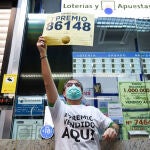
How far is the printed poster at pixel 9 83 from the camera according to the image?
140 inches

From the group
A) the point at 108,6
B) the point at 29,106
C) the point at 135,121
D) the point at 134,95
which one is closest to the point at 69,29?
the point at 29,106

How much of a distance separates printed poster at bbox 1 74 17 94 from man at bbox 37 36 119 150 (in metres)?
1.12

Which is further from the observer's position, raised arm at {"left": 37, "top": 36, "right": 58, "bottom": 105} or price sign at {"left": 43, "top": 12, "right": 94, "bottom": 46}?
price sign at {"left": 43, "top": 12, "right": 94, "bottom": 46}

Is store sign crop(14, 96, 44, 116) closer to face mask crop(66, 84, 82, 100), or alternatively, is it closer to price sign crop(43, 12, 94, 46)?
face mask crop(66, 84, 82, 100)

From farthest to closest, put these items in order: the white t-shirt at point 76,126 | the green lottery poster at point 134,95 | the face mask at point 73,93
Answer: the green lottery poster at point 134,95 → the face mask at point 73,93 → the white t-shirt at point 76,126

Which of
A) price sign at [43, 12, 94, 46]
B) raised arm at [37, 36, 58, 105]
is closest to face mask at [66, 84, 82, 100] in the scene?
raised arm at [37, 36, 58, 105]

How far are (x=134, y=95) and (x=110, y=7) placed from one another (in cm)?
157

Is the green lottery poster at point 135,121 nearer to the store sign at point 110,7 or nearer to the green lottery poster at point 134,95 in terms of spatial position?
the green lottery poster at point 134,95

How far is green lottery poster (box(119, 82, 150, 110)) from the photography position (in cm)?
354

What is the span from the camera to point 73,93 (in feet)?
8.69

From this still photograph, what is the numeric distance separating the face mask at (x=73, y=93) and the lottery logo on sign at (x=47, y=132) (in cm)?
73

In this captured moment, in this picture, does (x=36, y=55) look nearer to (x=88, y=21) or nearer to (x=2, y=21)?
(x=2, y=21)

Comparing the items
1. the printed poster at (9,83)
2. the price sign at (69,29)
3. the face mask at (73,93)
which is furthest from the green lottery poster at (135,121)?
the printed poster at (9,83)

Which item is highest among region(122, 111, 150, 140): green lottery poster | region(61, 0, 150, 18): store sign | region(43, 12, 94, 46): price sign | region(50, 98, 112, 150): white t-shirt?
region(61, 0, 150, 18): store sign
